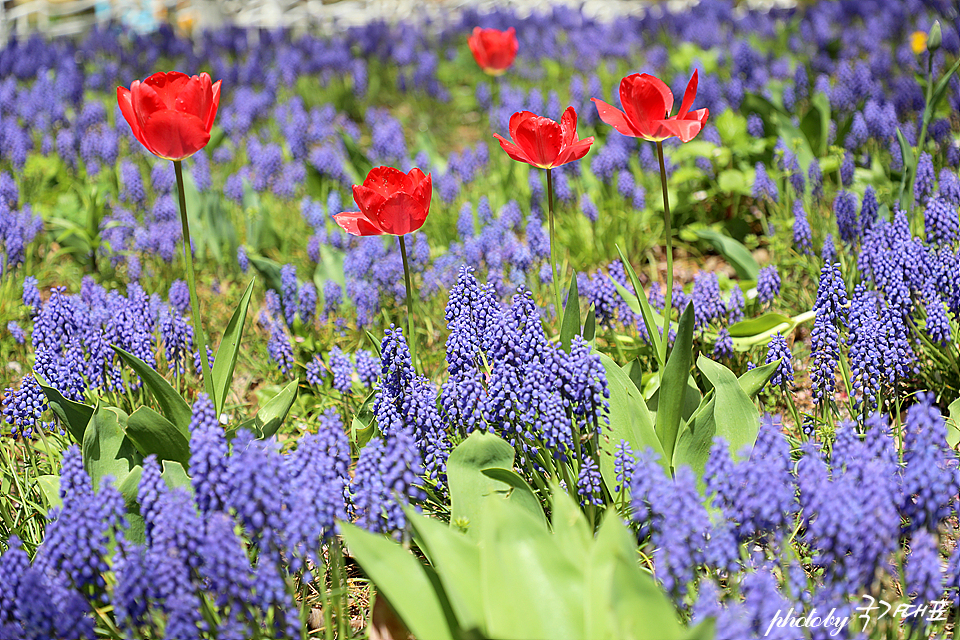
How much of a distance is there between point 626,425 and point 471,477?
17.9 inches

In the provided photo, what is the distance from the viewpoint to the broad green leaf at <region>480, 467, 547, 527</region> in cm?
207

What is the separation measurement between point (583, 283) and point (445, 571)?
1.72m

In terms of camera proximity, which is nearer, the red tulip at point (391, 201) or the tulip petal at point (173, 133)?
the tulip petal at point (173, 133)

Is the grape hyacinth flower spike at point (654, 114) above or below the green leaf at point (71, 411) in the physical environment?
above

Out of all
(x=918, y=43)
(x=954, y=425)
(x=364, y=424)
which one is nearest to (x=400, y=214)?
(x=364, y=424)

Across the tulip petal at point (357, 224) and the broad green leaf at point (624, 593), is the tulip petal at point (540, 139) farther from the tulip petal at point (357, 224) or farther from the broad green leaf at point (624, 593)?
the broad green leaf at point (624, 593)

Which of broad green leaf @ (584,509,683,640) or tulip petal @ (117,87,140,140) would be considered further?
tulip petal @ (117,87,140,140)

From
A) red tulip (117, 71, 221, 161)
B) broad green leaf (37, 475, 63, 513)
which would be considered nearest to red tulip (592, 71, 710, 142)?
red tulip (117, 71, 221, 161)

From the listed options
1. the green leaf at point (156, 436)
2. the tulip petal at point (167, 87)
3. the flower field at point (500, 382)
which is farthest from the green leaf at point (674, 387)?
the tulip petal at point (167, 87)

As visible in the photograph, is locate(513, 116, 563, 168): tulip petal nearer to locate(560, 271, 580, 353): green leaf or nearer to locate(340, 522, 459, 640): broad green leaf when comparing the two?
locate(560, 271, 580, 353): green leaf

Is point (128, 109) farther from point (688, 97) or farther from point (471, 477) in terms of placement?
point (688, 97)

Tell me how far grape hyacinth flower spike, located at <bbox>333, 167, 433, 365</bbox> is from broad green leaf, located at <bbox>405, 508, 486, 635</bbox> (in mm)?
728

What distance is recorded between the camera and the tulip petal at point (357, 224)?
7.44 feet

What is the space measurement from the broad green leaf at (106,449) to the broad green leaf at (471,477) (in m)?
0.90
